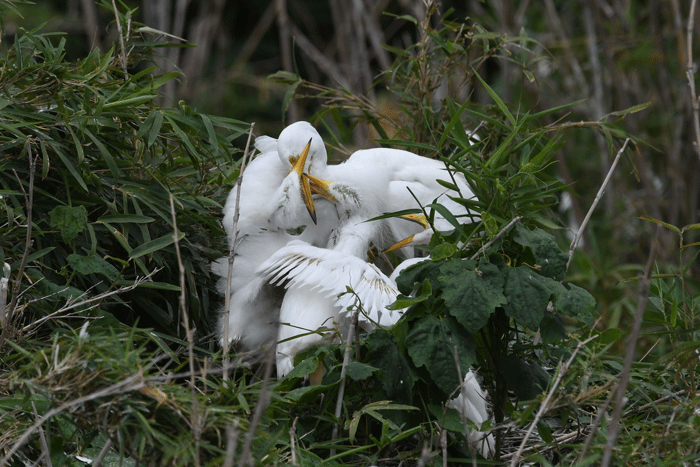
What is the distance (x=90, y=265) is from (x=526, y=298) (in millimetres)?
952

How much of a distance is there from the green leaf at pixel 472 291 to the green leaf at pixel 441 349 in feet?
0.12

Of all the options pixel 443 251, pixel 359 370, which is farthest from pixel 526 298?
pixel 359 370

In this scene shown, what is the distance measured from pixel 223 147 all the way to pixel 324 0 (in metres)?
6.27

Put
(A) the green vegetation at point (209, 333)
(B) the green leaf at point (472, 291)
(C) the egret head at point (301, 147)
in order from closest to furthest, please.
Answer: (A) the green vegetation at point (209, 333), (B) the green leaf at point (472, 291), (C) the egret head at point (301, 147)

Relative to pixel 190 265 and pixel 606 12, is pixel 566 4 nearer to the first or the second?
pixel 606 12

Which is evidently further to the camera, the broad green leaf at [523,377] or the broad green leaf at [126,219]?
the broad green leaf at [126,219]

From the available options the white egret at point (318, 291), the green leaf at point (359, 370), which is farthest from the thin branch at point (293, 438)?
the white egret at point (318, 291)

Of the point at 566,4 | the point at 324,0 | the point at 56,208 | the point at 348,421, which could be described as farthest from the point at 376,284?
the point at 324,0

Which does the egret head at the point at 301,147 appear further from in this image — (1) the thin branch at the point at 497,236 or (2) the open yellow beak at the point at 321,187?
(1) the thin branch at the point at 497,236

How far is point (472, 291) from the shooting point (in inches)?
54.7

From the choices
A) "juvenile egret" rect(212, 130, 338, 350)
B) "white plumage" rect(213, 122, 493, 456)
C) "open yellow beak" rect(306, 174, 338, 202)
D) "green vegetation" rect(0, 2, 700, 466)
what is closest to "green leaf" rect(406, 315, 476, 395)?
"green vegetation" rect(0, 2, 700, 466)

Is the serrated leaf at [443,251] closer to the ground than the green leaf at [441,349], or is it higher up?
higher up

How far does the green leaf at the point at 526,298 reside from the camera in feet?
4.50

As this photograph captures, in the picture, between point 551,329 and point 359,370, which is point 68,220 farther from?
point 551,329
